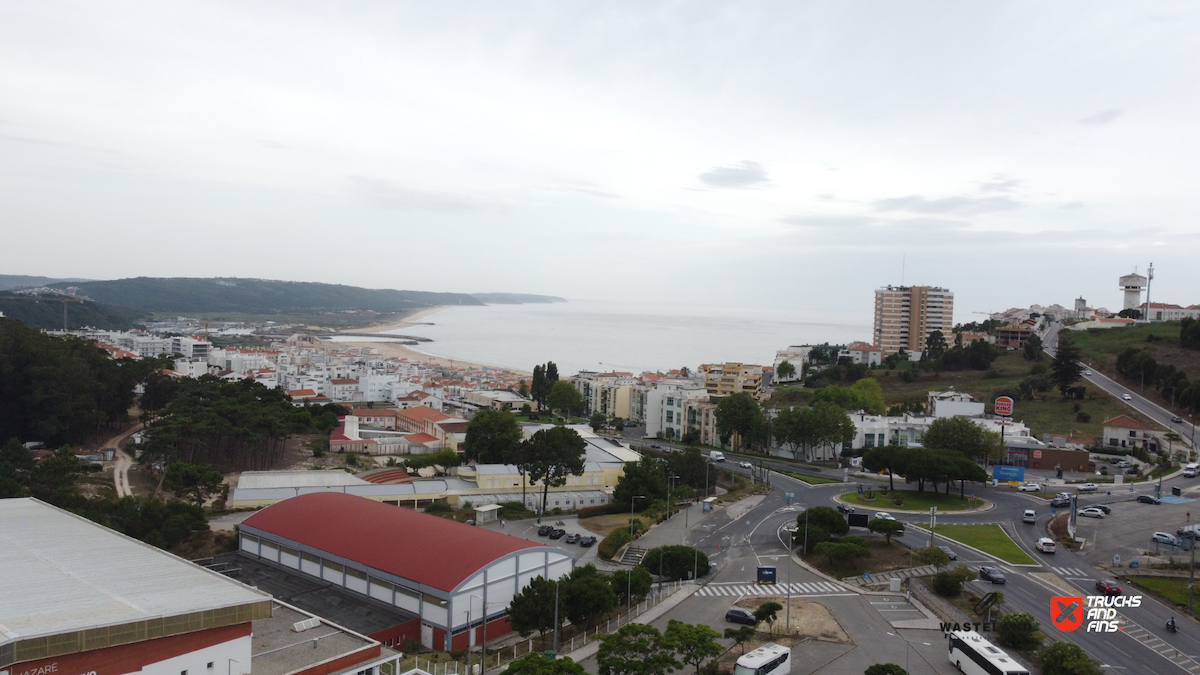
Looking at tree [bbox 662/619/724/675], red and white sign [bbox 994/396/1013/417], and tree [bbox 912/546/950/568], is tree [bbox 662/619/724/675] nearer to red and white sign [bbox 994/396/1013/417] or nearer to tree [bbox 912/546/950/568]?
tree [bbox 912/546/950/568]

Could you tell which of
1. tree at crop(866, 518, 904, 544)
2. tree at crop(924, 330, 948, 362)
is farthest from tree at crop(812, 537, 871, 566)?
tree at crop(924, 330, 948, 362)

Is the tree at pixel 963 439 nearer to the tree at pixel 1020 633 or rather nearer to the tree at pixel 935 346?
the tree at pixel 1020 633

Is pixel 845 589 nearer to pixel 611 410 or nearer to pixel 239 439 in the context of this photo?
pixel 239 439

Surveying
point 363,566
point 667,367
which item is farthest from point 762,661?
point 667,367

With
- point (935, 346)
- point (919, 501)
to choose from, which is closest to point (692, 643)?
point (919, 501)

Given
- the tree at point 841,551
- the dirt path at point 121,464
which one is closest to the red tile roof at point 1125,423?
the tree at point 841,551

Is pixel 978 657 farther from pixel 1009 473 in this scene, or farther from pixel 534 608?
pixel 1009 473

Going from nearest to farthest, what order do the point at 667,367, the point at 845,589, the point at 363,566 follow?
1. the point at 363,566
2. the point at 845,589
3. the point at 667,367

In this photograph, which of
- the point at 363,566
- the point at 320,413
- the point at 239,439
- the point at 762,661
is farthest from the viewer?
the point at 320,413
